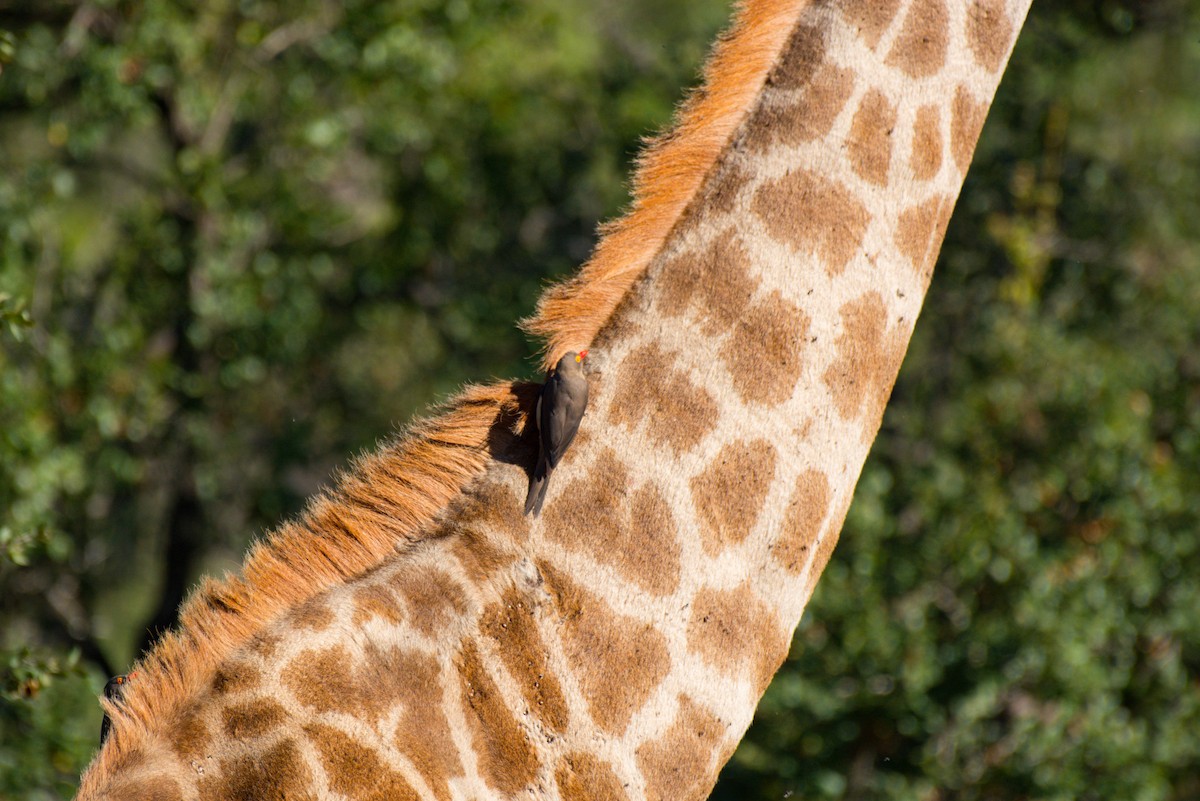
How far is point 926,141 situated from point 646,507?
1.07 m

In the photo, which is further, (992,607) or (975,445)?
(975,445)

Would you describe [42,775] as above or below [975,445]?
above

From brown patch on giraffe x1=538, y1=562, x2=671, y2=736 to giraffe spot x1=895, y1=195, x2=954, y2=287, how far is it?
1.05 m

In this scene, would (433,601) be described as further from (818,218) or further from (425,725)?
(818,218)

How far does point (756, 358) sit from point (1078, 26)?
260 inches

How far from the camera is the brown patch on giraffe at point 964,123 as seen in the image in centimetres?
283

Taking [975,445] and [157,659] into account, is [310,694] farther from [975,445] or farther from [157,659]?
[975,445]

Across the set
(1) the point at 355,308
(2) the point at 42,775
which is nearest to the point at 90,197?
(1) the point at 355,308

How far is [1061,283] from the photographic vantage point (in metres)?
8.18

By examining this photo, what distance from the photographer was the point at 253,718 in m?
2.54

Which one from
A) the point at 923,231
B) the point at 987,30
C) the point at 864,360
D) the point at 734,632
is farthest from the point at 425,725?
the point at 987,30

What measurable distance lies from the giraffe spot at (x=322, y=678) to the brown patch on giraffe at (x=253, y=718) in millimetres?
50

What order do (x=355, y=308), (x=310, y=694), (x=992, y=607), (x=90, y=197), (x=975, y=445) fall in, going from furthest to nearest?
(x=90, y=197)
(x=355, y=308)
(x=975, y=445)
(x=992, y=607)
(x=310, y=694)

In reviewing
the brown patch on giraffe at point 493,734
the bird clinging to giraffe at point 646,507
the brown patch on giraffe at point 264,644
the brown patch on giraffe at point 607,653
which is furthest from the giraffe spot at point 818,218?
the brown patch on giraffe at point 264,644
